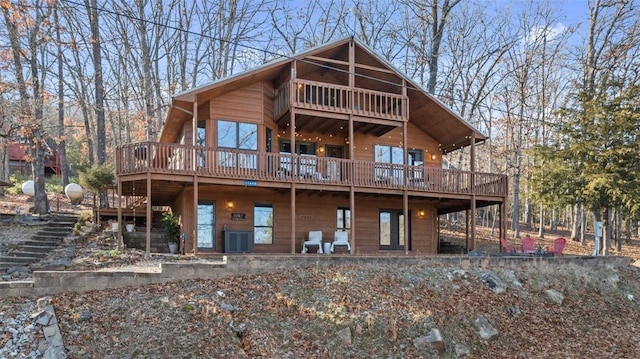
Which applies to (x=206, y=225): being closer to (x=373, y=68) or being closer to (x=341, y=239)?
(x=341, y=239)

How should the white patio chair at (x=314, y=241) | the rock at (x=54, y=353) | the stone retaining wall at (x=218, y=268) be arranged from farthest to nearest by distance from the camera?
the white patio chair at (x=314, y=241) → the stone retaining wall at (x=218, y=268) → the rock at (x=54, y=353)

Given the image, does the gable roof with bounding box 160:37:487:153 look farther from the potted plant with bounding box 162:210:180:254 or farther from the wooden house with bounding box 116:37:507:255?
the potted plant with bounding box 162:210:180:254

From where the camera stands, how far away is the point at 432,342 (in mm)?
10016

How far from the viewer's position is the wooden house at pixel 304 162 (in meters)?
15.0

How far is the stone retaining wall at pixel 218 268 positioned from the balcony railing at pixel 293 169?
9.89 ft

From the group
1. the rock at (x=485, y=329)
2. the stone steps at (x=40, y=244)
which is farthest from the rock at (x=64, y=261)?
the rock at (x=485, y=329)

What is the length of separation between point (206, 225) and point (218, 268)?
15.9 ft

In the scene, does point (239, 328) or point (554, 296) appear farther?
point (554, 296)

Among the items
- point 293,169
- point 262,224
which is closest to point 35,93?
point 262,224

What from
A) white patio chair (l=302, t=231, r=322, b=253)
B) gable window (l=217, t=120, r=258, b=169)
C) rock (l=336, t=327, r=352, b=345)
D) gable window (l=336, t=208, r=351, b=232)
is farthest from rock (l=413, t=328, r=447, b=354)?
gable window (l=336, t=208, r=351, b=232)

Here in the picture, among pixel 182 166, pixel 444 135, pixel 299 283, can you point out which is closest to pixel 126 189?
pixel 182 166

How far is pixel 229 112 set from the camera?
16359mm

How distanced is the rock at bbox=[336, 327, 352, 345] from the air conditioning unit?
6.53 meters

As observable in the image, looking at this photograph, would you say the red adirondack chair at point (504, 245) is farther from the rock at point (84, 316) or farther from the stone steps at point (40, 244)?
the stone steps at point (40, 244)
